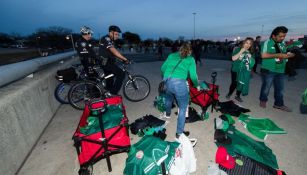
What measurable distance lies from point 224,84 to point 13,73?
24.5ft

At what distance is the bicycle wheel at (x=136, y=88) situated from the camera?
5.53 metres

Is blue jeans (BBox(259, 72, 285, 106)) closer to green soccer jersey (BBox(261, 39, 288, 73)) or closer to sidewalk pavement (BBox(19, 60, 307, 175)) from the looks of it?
green soccer jersey (BBox(261, 39, 288, 73))

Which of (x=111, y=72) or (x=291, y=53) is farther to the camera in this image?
(x=111, y=72)

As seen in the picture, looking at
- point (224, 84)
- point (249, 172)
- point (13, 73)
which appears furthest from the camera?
point (224, 84)

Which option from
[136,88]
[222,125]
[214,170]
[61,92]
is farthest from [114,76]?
[214,170]

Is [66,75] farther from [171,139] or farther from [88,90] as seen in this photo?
[171,139]

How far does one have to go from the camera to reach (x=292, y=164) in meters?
2.70

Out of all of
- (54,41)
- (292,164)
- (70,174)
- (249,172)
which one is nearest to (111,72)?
(70,174)

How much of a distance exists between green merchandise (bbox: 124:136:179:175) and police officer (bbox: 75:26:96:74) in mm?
3386

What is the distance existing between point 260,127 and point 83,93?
4689 mm

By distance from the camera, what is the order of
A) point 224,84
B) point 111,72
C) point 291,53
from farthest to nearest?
point 224,84
point 111,72
point 291,53

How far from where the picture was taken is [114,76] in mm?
5148

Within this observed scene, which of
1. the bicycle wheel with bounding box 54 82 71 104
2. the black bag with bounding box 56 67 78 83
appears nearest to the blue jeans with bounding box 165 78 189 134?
the black bag with bounding box 56 67 78 83

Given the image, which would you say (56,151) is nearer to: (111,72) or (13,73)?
(13,73)
